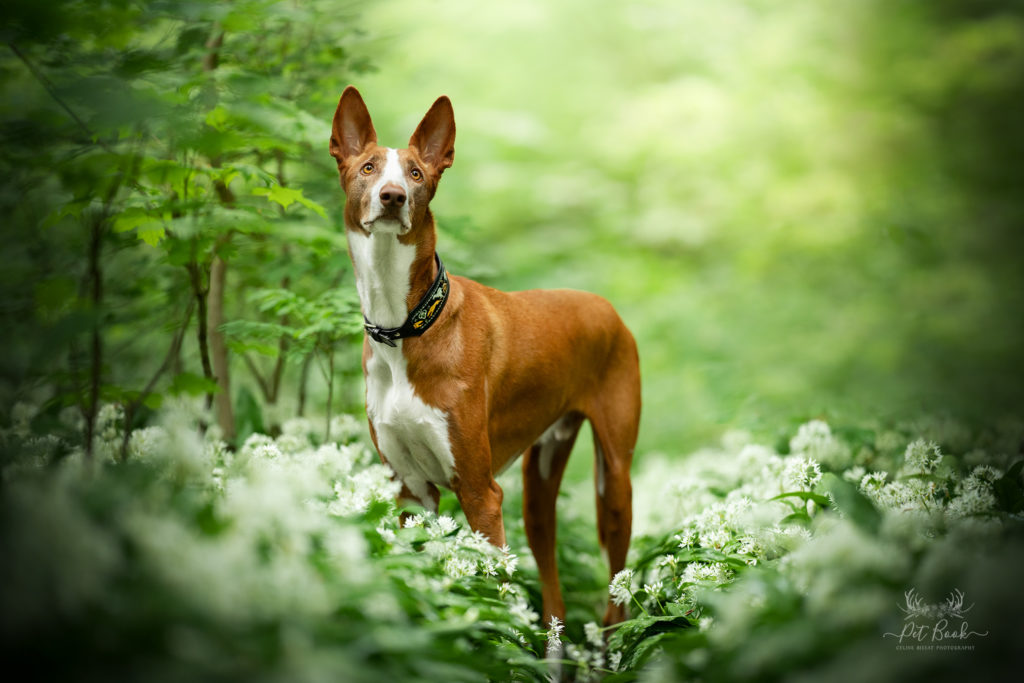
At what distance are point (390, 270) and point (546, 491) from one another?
1718 mm

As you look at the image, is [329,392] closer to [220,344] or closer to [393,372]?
[220,344]

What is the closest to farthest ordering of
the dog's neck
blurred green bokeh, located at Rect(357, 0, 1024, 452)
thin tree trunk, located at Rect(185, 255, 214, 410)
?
1. the dog's neck
2. thin tree trunk, located at Rect(185, 255, 214, 410)
3. blurred green bokeh, located at Rect(357, 0, 1024, 452)

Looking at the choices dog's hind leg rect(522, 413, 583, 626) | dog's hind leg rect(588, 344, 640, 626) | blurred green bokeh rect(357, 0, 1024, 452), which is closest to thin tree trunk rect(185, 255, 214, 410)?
dog's hind leg rect(522, 413, 583, 626)

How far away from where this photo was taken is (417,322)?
2832 millimetres

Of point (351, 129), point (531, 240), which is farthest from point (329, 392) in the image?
point (531, 240)

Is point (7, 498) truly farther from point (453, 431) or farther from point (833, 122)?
point (833, 122)

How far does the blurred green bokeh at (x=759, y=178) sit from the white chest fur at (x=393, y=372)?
4450mm

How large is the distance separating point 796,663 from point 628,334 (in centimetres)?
257

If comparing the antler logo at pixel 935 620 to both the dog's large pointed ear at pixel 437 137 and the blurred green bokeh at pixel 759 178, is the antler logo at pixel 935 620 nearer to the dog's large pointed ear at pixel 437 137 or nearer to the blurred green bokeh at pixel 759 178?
the dog's large pointed ear at pixel 437 137

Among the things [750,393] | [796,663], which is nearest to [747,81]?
[750,393]

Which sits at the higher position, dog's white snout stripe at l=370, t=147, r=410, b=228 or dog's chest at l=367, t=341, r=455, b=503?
dog's white snout stripe at l=370, t=147, r=410, b=228

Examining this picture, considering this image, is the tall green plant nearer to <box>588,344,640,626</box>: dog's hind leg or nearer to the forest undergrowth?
the forest undergrowth

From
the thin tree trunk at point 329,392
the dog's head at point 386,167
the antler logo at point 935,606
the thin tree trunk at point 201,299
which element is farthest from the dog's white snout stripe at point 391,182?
the antler logo at point 935,606

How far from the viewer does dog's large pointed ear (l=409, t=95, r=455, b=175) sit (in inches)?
117
